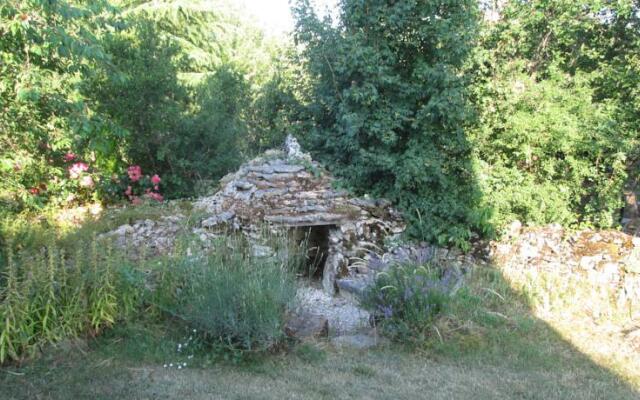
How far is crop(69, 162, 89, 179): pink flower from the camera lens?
730 cm

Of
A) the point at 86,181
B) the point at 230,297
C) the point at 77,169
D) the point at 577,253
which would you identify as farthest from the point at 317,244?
the point at 77,169

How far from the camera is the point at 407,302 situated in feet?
14.5

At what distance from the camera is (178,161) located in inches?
308

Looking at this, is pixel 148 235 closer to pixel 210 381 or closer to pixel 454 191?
pixel 210 381

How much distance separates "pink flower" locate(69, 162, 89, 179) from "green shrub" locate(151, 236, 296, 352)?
340cm

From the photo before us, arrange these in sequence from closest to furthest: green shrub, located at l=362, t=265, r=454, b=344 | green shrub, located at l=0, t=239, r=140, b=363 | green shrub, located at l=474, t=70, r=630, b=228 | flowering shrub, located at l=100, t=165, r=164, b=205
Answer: green shrub, located at l=0, t=239, r=140, b=363, green shrub, located at l=362, t=265, r=454, b=344, green shrub, located at l=474, t=70, r=630, b=228, flowering shrub, located at l=100, t=165, r=164, b=205

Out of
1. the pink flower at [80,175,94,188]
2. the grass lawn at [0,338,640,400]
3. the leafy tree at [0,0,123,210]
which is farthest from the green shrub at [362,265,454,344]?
the pink flower at [80,175,94,188]

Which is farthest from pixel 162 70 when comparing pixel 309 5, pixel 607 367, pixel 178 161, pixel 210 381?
pixel 607 367

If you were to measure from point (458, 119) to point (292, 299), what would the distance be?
3.78 m

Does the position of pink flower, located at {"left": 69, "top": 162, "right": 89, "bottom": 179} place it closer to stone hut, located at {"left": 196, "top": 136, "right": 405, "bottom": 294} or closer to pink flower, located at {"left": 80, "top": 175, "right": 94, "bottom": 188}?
pink flower, located at {"left": 80, "top": 175, "right": 94, "bottom": 188}

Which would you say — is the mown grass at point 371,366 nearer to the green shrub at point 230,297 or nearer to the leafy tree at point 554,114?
the green shrub at point 230,297

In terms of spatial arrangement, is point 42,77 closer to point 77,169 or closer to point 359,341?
point 77,169

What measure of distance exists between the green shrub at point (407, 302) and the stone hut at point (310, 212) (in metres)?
1.19

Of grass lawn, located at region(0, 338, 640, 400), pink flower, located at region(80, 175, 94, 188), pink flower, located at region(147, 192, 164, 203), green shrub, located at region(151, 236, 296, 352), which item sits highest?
pink flower, located at region(80, 175, 94, 188)
